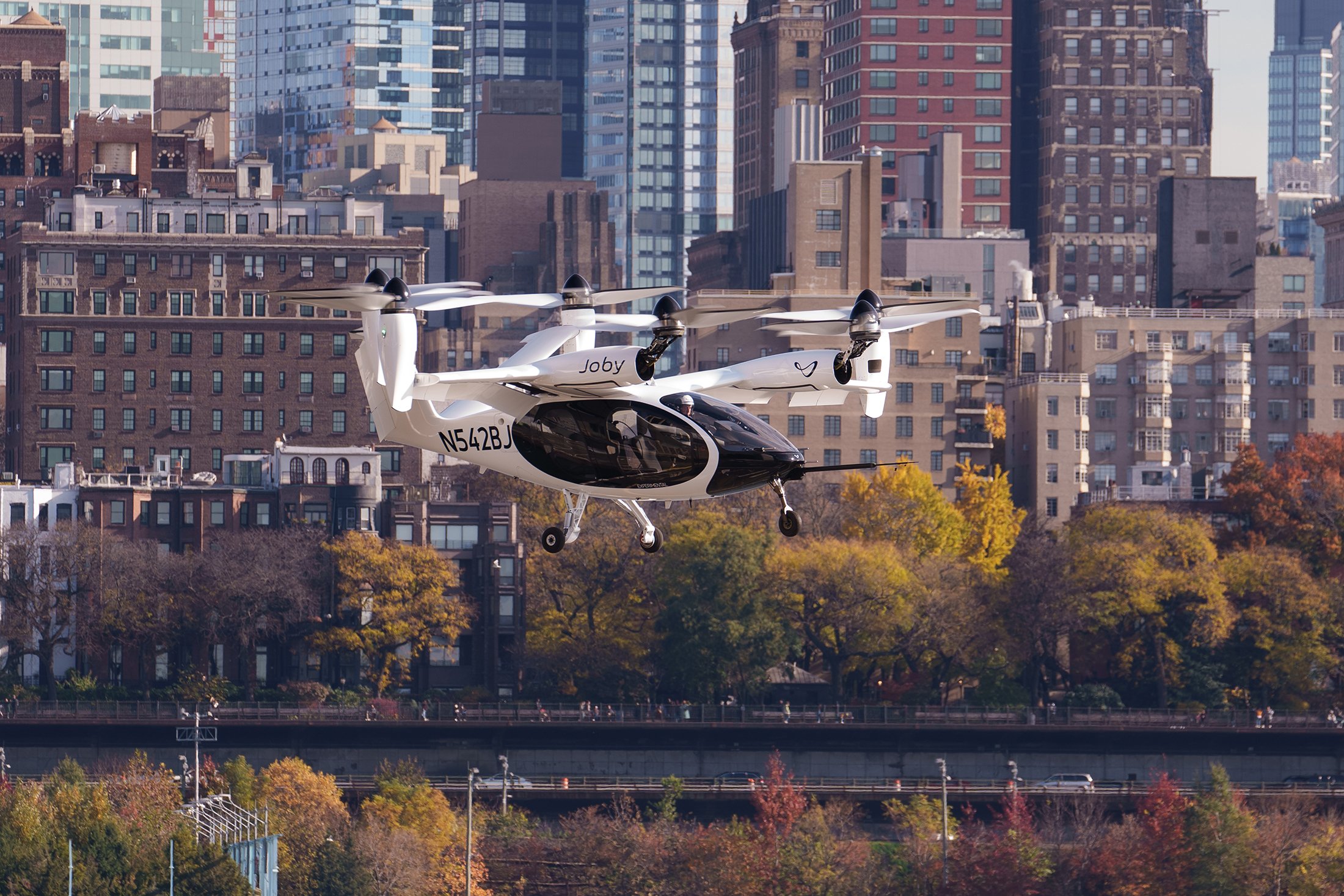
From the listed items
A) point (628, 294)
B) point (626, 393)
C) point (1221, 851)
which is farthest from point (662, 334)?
point (1221, 851)

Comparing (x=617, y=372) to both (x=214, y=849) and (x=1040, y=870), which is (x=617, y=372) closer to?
(x=214, y=849)

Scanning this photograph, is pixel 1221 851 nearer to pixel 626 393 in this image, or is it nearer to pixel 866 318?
pixel 626 393

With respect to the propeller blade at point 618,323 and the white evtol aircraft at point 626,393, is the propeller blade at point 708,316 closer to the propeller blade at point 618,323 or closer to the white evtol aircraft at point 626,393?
the white evtol aircraft at point 626,393

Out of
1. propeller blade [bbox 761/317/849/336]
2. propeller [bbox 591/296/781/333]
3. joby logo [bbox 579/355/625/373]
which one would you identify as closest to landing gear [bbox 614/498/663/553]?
joby logo [bbox 579/355/625/373]

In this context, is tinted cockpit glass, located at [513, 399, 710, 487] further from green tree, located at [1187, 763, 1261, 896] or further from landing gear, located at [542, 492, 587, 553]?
green tree, located at [1187, 763, 1261, 896]

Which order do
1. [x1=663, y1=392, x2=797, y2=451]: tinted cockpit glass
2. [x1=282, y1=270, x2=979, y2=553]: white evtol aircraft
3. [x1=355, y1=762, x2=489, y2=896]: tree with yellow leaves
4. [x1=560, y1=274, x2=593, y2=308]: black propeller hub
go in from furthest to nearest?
[x1=355, y1=762, x2=489, y2=896]: tree with yellow leaves → [x1=560, y1=274, x2=593, y2=308]: black propeller hub → [x1=663, y1=392, x2=797, y2=451]: tinted cockpit glass → [x1=282, y1=270, x2=979, y2=553]: white evtol aircraft

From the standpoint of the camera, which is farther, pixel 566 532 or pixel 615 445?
pixel 615 445
